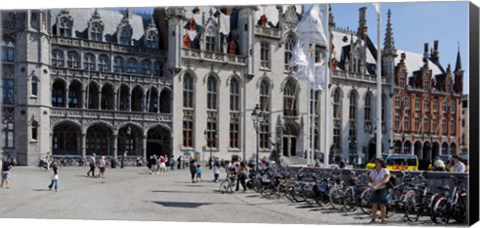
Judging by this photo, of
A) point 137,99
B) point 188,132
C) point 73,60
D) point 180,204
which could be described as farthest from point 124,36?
point 180,204

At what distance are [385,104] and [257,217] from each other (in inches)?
1546

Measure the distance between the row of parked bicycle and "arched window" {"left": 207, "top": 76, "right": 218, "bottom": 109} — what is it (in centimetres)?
2368

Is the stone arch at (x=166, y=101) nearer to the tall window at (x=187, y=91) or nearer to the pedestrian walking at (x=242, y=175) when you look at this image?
the tall window at (x=187, y=91)

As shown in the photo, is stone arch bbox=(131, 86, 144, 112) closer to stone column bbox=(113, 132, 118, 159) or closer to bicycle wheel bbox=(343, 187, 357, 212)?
stone column bbox=(113, 132, 118, 159)

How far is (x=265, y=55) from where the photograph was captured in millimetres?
50062

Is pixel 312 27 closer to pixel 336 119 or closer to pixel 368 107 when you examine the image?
pixel 336 119

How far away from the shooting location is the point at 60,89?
42844mm

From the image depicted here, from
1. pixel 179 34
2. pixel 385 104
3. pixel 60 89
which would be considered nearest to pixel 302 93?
pixel 385 104

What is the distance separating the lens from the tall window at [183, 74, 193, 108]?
46.3m

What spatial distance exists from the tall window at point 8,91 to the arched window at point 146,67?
1008 centimetres

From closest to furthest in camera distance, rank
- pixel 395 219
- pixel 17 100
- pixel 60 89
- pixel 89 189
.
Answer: pixel 395 219, pixel 89 189, pixel 17 100, pixel 60 89

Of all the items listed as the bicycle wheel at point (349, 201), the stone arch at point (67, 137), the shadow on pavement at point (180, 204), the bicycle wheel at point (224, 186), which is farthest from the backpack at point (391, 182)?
the stone arch at point (67, 137)

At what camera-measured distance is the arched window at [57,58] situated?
140 feet

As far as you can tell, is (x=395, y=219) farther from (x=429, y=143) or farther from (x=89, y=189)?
(x=429, y=143)
